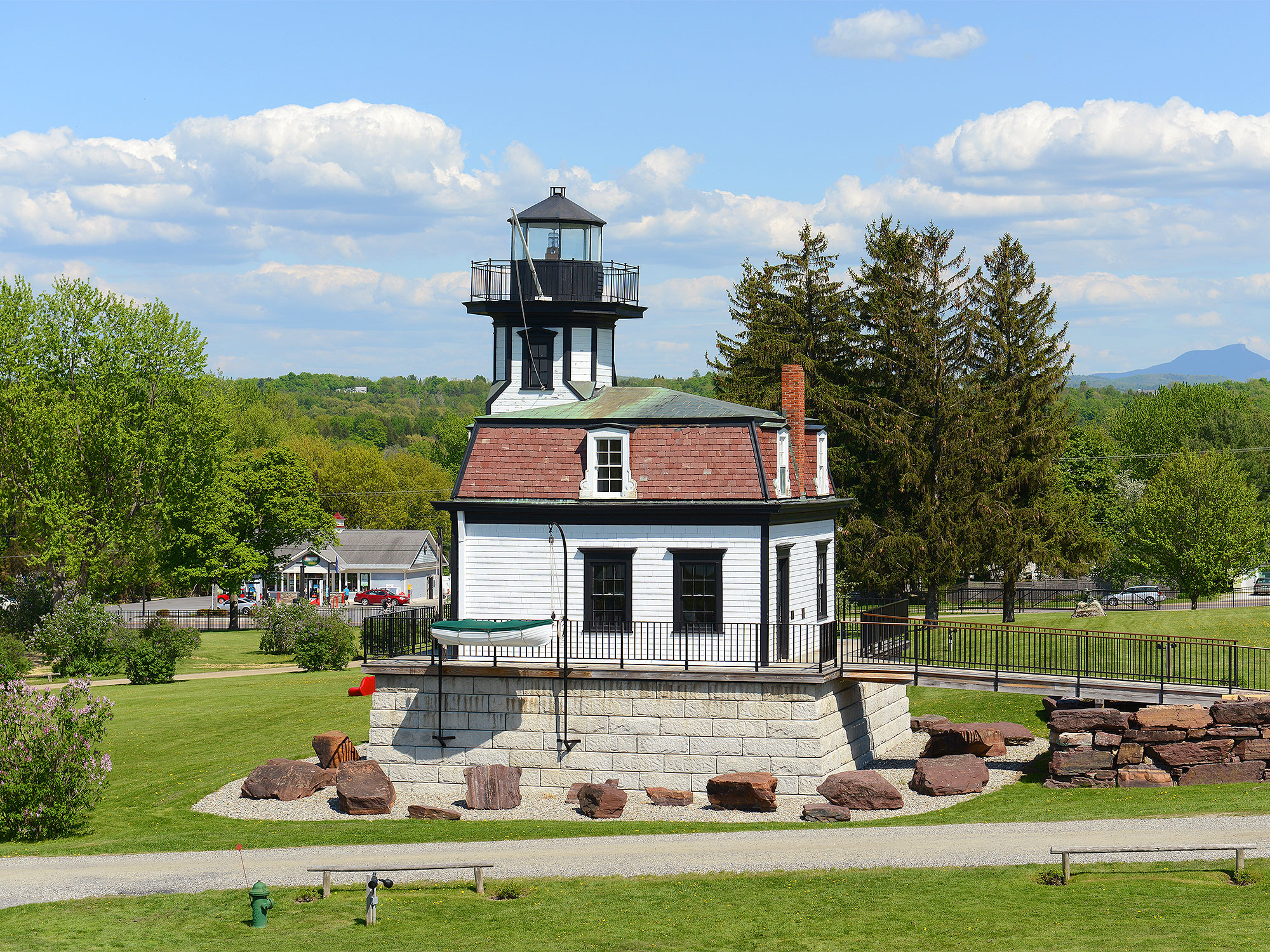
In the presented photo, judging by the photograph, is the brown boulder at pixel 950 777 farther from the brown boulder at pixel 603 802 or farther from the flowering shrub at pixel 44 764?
the flowering shrub at pixel 44 764

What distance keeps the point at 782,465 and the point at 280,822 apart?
43.4 ft

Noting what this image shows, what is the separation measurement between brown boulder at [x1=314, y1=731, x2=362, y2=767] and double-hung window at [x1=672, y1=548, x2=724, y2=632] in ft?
26.1

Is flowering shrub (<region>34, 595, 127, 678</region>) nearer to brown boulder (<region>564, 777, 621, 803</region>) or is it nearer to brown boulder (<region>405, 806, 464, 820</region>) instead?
brown boulder (<region>405, 806, 464, 820</region>)

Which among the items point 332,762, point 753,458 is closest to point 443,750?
point 332,762

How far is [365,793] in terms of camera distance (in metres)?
25.7

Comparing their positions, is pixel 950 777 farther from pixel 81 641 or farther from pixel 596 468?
pixel 81 641

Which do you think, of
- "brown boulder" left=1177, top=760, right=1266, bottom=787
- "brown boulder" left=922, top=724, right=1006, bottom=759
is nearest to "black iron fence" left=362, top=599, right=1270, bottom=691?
"brown boulder" left=922, top=724, right=1006, bottom=759

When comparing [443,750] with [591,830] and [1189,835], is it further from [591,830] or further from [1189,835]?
[1189,835]

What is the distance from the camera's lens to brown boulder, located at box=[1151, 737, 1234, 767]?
962 inches

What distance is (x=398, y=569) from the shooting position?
311 ft

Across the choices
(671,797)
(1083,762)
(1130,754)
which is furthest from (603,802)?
(1130,754)

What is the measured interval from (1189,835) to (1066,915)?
4607mm

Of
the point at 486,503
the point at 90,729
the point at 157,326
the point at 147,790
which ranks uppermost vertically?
the point at 157,326

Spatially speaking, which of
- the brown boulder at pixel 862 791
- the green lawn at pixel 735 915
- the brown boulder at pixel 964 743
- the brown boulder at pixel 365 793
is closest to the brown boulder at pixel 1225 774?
the brown boulder at pixel 964 743
